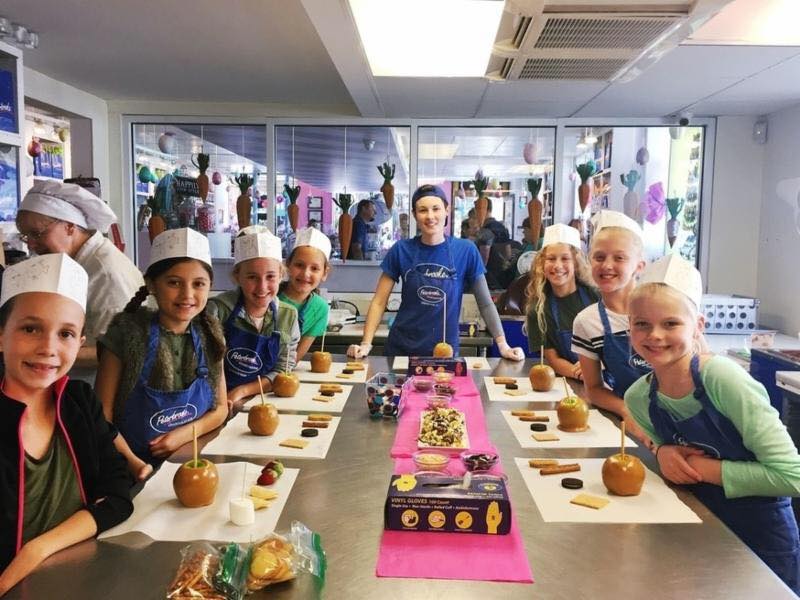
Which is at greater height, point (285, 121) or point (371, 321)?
point (285, 121)

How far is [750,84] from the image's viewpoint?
4.21 m

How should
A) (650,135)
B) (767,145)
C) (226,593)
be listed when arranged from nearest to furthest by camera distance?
(226,593) < (767,145) < (650,135)

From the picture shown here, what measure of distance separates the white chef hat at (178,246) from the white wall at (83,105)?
11.0 ft

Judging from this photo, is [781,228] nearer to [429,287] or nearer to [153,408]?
[429,287]

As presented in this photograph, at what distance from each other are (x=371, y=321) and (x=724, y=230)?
387cm

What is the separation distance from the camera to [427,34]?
6.93ft

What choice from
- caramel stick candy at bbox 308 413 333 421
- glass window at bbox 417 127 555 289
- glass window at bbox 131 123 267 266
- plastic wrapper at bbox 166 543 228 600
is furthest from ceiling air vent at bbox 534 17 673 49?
glass window at bbox 131 123 267 266

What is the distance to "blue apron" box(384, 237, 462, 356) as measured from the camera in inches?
128

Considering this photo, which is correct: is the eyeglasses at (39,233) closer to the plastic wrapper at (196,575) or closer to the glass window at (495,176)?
the plastic wrapper at (196,575)

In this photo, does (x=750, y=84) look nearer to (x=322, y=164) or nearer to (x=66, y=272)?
(x=322, y=164)

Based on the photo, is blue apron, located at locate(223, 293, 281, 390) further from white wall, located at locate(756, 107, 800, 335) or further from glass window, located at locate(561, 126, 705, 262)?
white wall, located at locate(756, 107, 800, 335)

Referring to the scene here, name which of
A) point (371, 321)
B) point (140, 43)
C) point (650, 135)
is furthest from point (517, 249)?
point (140, 43)

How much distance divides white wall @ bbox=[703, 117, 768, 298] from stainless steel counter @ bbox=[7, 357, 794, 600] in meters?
4.80

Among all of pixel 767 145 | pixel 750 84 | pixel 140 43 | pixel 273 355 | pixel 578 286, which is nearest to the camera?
pixel 273 355
